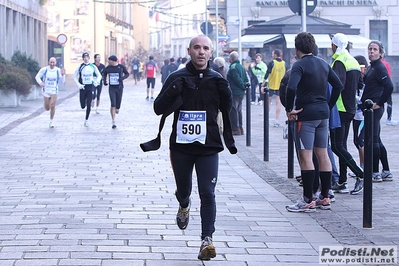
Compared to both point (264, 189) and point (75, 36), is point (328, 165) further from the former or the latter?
point (75, 36)

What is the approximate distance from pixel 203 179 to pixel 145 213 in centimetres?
190

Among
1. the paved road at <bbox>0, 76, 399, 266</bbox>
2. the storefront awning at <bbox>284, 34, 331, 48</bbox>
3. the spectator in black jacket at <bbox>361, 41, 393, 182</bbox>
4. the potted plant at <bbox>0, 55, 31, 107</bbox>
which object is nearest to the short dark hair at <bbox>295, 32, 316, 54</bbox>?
the paved road at <bbox>0, 76, 399, 266</bbox>

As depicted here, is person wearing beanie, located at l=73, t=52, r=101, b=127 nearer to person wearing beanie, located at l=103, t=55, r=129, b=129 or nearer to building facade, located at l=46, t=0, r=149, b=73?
person wearing beanie, located at l=103, t=55, r=129, b=129

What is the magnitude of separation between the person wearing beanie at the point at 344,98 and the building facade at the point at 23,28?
25720mm

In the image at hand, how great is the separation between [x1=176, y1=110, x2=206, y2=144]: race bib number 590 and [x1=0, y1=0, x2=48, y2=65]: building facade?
2811 cm

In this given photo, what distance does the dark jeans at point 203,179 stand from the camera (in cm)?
598

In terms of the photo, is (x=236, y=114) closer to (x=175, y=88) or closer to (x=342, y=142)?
(x=342, y=142)

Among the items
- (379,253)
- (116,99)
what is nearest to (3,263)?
(379,253)

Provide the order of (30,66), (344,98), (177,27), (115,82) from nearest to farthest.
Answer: (344,98), (115,82), (30,66), (177,27)

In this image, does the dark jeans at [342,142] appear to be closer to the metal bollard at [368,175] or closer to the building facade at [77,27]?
the metal bollard at [368,175]

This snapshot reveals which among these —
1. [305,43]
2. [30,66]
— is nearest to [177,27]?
[30,66]

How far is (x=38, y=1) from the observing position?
44.5 meters

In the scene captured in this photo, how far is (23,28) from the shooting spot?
131ft

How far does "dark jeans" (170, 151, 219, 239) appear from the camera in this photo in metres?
Result: 5.98
